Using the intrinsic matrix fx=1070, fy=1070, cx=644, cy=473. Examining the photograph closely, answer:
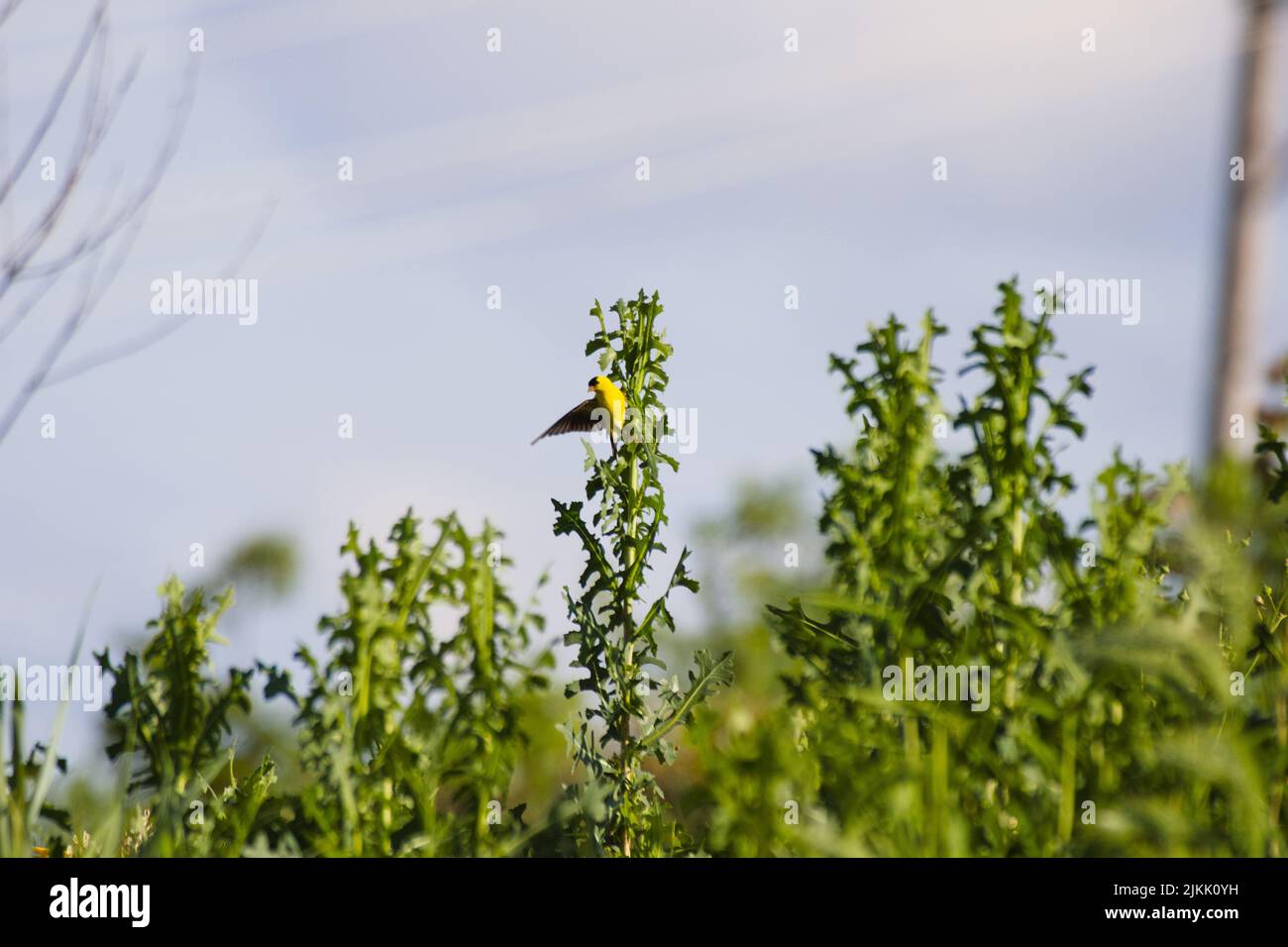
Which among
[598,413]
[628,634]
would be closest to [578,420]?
[598,413]

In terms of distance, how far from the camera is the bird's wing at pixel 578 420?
2.99m

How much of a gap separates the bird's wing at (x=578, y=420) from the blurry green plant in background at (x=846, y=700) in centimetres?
29

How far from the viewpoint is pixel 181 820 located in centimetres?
228

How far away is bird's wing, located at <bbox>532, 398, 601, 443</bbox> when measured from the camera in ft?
9.80

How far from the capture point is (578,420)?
3.09 metres

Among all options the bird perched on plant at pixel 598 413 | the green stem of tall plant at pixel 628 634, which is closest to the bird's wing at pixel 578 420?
the bird perched on plant at pixel 598 413

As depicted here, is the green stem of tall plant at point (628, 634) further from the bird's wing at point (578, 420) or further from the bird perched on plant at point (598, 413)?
the bird's wing at point (578, 420)

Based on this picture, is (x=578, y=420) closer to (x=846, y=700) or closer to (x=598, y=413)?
(x=598, y=413)

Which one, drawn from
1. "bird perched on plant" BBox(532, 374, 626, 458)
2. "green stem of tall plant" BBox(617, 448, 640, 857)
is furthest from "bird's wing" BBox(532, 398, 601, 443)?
"green stem of tall plant" BBox(617, 448, 640, 857)
